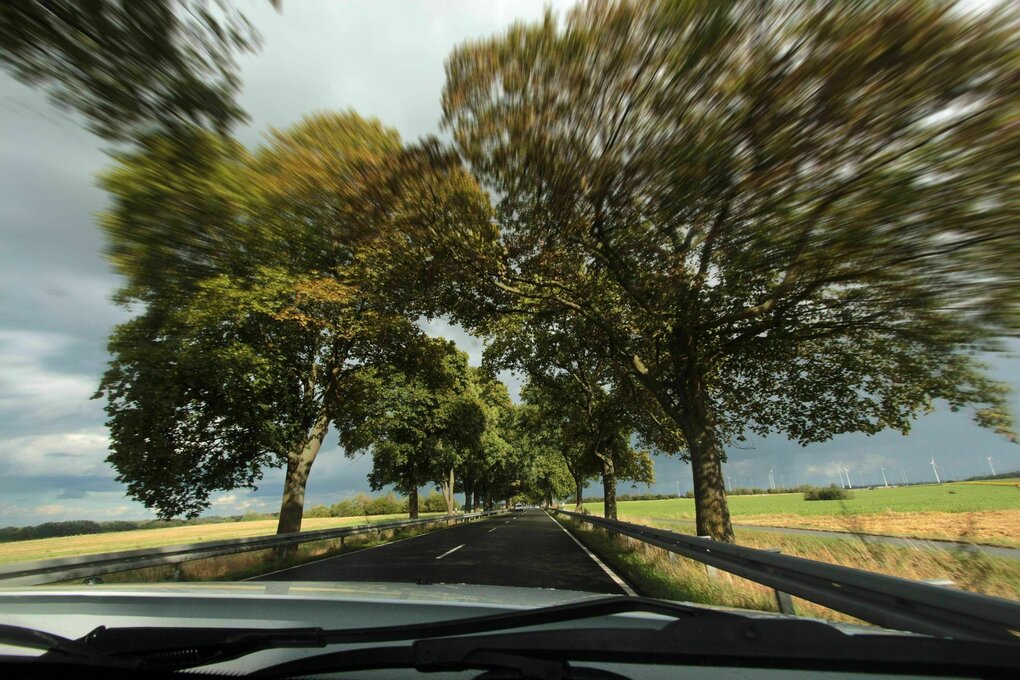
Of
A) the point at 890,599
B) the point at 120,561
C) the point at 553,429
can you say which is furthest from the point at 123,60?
the point at 553,429

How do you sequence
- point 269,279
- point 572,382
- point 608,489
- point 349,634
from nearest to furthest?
point 349,634 < point 269,279 < point 572,382 < point 608,489

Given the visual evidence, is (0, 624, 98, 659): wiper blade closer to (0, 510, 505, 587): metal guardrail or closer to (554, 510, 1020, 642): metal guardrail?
(554, 510, 1020, 642): metal guardrail

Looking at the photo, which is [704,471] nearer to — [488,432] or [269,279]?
[269,279]

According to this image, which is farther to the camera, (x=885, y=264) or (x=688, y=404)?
(x=688, y=404)

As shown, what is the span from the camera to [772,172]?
6.39 m

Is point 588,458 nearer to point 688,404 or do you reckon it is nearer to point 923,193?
point 688,404

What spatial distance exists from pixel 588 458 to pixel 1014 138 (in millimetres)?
26332

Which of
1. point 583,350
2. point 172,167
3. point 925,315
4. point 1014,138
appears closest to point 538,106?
point 172,167

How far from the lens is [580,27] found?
6.96 metres

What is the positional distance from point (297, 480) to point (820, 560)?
15701 mm

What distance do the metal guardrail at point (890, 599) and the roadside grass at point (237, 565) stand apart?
10551 millimetres

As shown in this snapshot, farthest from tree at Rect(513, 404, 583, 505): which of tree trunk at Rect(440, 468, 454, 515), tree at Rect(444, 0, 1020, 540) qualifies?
tree at Rect(444, 0, 1020, 540)

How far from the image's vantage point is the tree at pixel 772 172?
517 cm

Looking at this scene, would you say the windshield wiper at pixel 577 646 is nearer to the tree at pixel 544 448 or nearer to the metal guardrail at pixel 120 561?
the metal guardrail at pixel 120 561
